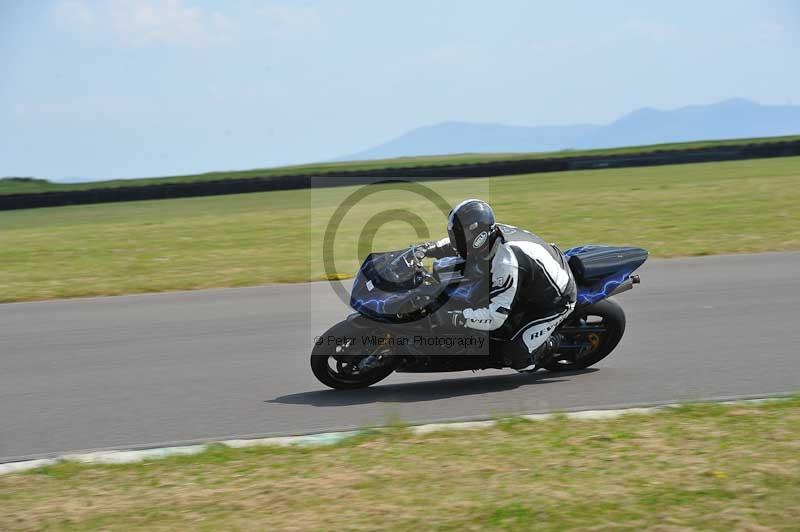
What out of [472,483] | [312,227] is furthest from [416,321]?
[312,227]

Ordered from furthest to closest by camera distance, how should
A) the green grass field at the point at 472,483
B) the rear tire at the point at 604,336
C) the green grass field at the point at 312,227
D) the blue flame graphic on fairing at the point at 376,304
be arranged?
the green grass field at the point at 312,227 < the rear tire at the point at 604,336 < the blue flame graphic on fairing at the point at 376,304 < the green grass field at the point at 472,483

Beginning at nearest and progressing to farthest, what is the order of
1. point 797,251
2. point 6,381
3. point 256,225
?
1. point 6,381
2. point 797,251
3. point 256,225

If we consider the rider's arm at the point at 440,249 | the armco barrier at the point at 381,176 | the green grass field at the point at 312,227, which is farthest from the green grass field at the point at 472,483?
the armco barrier at the point at 381,176

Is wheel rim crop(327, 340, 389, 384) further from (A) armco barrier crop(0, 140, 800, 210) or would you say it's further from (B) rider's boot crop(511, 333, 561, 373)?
(A) armco barrier crop(0, 140, 800, 210)

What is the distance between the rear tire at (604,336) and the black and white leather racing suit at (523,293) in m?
0.33

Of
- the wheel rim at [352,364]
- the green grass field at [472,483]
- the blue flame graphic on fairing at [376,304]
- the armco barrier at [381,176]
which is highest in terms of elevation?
the armco barrier at [381,176]

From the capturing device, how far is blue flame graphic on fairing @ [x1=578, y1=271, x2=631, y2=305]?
7125 millimetres

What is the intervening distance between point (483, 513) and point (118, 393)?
3867 millimetres

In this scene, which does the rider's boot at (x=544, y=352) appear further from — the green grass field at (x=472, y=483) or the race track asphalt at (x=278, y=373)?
the green grass field at (x=472, y=483)

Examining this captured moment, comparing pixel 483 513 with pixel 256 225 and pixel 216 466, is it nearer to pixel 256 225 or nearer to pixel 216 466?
pixel 216 466

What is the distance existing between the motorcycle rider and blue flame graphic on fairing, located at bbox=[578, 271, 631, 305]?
0.17 m

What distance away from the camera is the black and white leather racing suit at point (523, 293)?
6656 mm

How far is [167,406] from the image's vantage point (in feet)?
22.1

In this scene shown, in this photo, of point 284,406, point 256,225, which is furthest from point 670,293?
point 256,225
